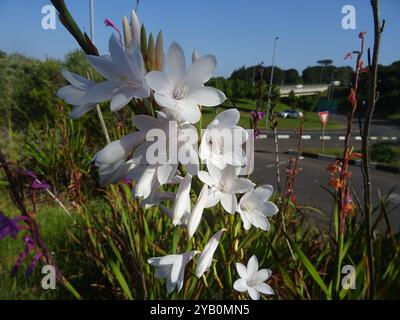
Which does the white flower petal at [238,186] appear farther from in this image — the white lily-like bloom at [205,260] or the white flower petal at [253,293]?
the white flower petal at [253,293]

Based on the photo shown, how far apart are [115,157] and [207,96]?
0.60 ft

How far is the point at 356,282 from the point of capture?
121 cm

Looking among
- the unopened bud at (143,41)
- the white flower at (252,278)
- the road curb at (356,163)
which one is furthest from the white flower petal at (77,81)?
the road curb at (356,163)

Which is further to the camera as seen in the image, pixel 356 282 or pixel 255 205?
pixel 356 282

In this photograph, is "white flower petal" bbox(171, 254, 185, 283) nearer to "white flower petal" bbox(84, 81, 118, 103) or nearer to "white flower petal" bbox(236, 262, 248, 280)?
"white flower petal" bbox(236, 262, 248, 280)

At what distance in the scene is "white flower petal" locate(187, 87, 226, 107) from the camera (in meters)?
0.50

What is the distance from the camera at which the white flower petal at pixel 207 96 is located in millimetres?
503

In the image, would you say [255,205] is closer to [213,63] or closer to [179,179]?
[179,179]

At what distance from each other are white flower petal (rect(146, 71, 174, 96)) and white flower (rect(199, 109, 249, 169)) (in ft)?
0.36

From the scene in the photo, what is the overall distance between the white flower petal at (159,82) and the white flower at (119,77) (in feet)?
0.09

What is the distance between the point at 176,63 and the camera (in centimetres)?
51

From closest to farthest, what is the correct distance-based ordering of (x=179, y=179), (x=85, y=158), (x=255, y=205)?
(x=179, y=179)
(x=255, y=205)
(x=85, y=158)
